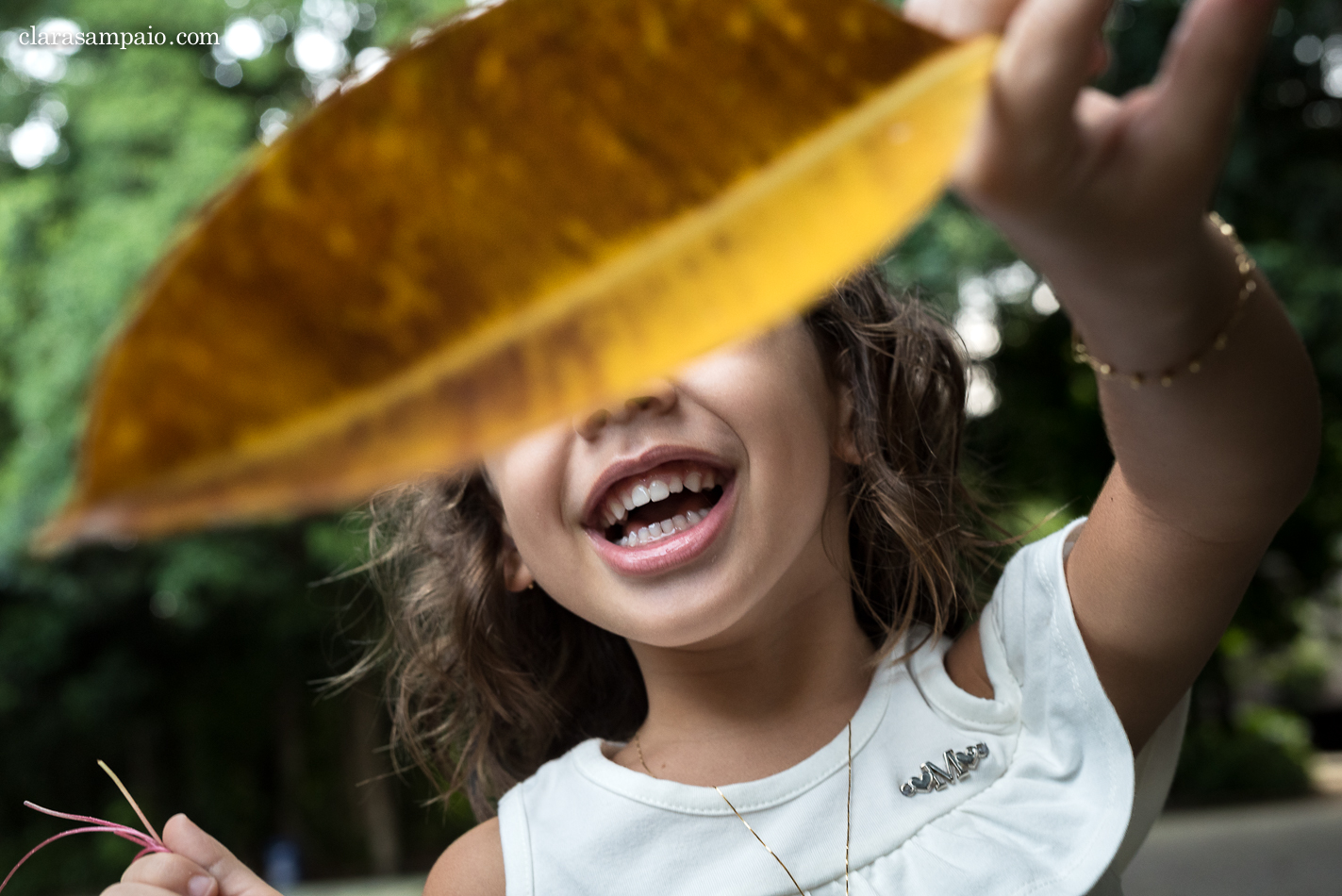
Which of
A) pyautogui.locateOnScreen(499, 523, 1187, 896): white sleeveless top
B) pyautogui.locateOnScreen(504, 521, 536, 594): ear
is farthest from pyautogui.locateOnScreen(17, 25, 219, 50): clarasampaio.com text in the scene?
pyautogui.locateOnScreen(499, 523, 1187, 896): white sleeveless top

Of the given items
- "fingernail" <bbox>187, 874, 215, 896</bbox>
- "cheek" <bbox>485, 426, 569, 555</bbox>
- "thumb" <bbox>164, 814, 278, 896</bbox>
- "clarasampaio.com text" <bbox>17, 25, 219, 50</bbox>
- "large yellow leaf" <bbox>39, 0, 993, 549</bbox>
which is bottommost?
A: "clarasampaio.com text" <bbox>17, 25, 219, 50</bbox>

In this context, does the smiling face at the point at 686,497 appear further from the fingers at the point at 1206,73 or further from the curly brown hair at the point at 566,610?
the fingers at the point at 1206,73

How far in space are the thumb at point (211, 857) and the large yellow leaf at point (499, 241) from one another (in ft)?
2.03

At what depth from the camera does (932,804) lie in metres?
0.86

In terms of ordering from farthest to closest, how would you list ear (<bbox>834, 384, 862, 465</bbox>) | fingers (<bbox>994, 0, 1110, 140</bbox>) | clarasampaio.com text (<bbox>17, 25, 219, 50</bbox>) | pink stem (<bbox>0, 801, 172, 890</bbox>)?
clarasampaio.com text (<bbox>17, 25, 219, 50</bbox>) < ear (<bbox>834, 384, 862, 465</bbox>) < pink stem (<bbox>0, 801, 172, 890</bbox>) < fingers (<bbox>994, 0, 1110, 140</bbox>)

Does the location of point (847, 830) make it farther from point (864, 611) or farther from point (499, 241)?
point (499, 241)

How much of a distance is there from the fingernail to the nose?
40 cm

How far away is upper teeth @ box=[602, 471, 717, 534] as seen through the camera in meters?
0.83

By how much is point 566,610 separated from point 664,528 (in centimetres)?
45

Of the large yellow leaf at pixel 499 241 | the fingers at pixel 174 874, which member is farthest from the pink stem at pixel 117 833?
the large yellow leaf at pixel 499 241

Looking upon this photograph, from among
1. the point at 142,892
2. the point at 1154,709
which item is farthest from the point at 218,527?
the point at 1154,709

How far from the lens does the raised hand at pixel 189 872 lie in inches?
24.6

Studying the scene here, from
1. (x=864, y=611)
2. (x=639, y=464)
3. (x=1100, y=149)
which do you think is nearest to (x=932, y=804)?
(x=864, y=611)

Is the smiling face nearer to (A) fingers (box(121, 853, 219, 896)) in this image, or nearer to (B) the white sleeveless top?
(B) the white sleeveless top
